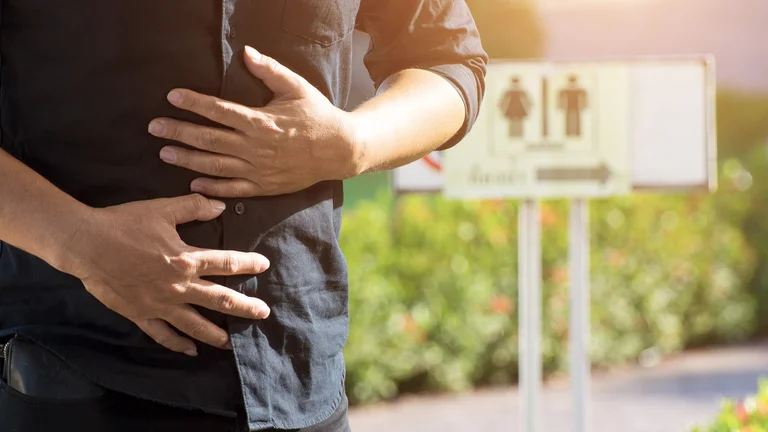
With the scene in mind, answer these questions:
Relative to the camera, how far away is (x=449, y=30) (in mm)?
1329

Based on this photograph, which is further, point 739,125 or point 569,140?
point 739,125

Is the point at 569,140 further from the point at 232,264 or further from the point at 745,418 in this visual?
the point at 232,264

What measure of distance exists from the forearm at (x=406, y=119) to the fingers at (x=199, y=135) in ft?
0.50

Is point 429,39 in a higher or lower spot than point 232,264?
higher

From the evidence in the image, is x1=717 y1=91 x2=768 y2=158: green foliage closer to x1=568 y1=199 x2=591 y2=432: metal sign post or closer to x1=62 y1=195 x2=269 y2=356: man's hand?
x1=568 y1=199 x2=591 y2=432: metal sign post

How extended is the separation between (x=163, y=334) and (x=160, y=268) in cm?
8

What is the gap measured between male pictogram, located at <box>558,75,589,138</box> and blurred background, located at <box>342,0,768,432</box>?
6.30 ft

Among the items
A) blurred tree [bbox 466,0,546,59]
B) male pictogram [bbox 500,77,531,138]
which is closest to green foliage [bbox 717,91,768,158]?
blurred tree [bbox 466,0,546,59]

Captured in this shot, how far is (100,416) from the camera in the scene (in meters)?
1.04

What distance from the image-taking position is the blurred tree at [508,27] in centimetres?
744

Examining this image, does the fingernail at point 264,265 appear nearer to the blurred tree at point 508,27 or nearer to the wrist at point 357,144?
the wrist at point 357,144

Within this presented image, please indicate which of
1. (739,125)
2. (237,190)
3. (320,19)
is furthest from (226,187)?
(739,125)

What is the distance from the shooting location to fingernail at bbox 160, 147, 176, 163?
103 centimetres

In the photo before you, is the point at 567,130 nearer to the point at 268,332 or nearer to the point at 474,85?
the point at 474,85
